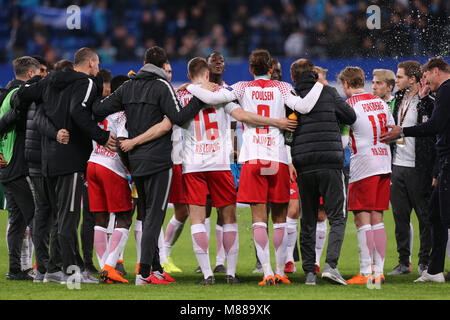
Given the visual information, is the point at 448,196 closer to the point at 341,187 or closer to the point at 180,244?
the point at 341,187

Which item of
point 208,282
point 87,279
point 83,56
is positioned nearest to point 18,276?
point 87,279

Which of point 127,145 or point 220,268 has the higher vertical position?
point 127,145

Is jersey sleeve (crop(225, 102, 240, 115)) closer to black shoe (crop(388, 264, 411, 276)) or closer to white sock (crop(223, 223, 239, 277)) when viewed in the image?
white sock (crop(223, 223, 239, 277))

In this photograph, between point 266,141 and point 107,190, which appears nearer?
point 266,141

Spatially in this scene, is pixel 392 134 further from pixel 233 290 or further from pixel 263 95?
pixel 233 290

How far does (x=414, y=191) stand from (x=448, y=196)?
45.5 inches

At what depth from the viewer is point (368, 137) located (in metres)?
7.66

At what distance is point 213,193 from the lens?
754cm

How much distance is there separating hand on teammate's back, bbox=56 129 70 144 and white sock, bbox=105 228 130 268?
1.07m

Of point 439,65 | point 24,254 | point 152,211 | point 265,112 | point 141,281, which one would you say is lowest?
point 141,281

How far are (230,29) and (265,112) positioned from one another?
12.6m

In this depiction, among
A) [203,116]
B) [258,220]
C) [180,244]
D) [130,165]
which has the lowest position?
[180,244]

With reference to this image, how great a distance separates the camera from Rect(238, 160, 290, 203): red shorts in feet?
24.2

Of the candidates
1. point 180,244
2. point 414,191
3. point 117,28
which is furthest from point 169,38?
point 414,191
